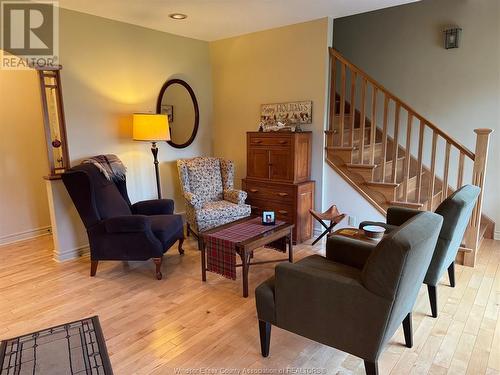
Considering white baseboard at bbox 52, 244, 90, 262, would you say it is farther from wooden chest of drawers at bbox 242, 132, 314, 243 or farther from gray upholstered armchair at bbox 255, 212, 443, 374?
gray upholstered armchair at bbox 255, 212, 443, 374

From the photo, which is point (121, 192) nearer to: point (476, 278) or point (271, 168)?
point (271, 168)

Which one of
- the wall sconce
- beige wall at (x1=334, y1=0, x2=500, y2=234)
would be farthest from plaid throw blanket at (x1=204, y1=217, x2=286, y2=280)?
the wall sconce

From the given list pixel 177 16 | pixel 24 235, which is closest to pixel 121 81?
pixel 177 16

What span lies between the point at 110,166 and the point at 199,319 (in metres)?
2.01

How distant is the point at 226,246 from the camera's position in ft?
9.39

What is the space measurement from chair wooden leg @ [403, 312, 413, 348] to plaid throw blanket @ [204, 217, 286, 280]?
1.31m

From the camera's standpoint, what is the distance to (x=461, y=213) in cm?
235

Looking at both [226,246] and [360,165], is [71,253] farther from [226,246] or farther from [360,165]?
[360,165]

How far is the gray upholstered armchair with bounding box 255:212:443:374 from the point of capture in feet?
5.03

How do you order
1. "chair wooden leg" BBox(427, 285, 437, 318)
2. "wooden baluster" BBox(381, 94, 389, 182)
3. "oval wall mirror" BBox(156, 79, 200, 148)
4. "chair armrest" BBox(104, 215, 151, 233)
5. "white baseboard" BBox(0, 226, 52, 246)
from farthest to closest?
"oval wall mirror" BBox(156, 79, 200, 148)
"white baseboard" BBox(0, 226, 52, 246)
"wooden baluster" BBox(381, 94, 389, 182)
"chair armrest" BBox(104, 215, 151, 233)
"chair wooden leg" BBox(427, 285, 437, 318)

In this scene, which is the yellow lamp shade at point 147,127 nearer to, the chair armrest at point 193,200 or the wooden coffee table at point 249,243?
the chair armrest at point 193,200

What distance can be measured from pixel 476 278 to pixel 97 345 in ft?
10.4

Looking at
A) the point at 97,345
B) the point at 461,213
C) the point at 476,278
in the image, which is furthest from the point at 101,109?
the point at 476,278

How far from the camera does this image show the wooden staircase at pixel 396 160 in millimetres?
3355
